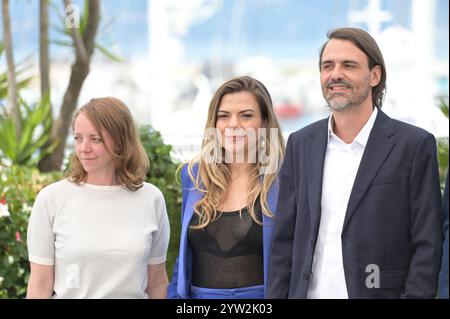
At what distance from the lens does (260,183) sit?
10.9ft

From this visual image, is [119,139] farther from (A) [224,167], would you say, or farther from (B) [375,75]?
(B) [375,75]

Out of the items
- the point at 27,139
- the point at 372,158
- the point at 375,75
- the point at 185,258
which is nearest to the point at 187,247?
the point at 185,258

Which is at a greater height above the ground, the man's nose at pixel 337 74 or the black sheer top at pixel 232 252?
the man's nose at pixel 337 74

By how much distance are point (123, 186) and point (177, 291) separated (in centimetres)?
46

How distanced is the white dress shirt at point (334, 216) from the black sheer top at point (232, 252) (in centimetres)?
30

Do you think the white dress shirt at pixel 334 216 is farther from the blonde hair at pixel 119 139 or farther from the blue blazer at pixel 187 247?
the blonde hair at pixel 119 139

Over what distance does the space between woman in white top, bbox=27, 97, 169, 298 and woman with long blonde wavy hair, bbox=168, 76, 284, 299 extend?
0.15 metres

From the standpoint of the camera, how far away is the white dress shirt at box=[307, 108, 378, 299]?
9.70 feet

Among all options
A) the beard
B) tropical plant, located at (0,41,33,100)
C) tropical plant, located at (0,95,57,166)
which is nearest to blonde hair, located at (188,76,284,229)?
the beard

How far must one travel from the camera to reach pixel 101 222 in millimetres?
3158

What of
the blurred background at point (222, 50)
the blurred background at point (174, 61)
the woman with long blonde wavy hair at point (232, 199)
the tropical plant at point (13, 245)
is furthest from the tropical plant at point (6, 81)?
the woman with long blonde wavy hair at point (232, 199)

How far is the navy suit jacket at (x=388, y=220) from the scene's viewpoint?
2869 millimetres

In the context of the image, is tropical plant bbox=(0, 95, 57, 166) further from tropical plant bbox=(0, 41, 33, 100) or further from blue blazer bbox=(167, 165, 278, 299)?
blue blazer bbox=(167, 165, 278, 299)
